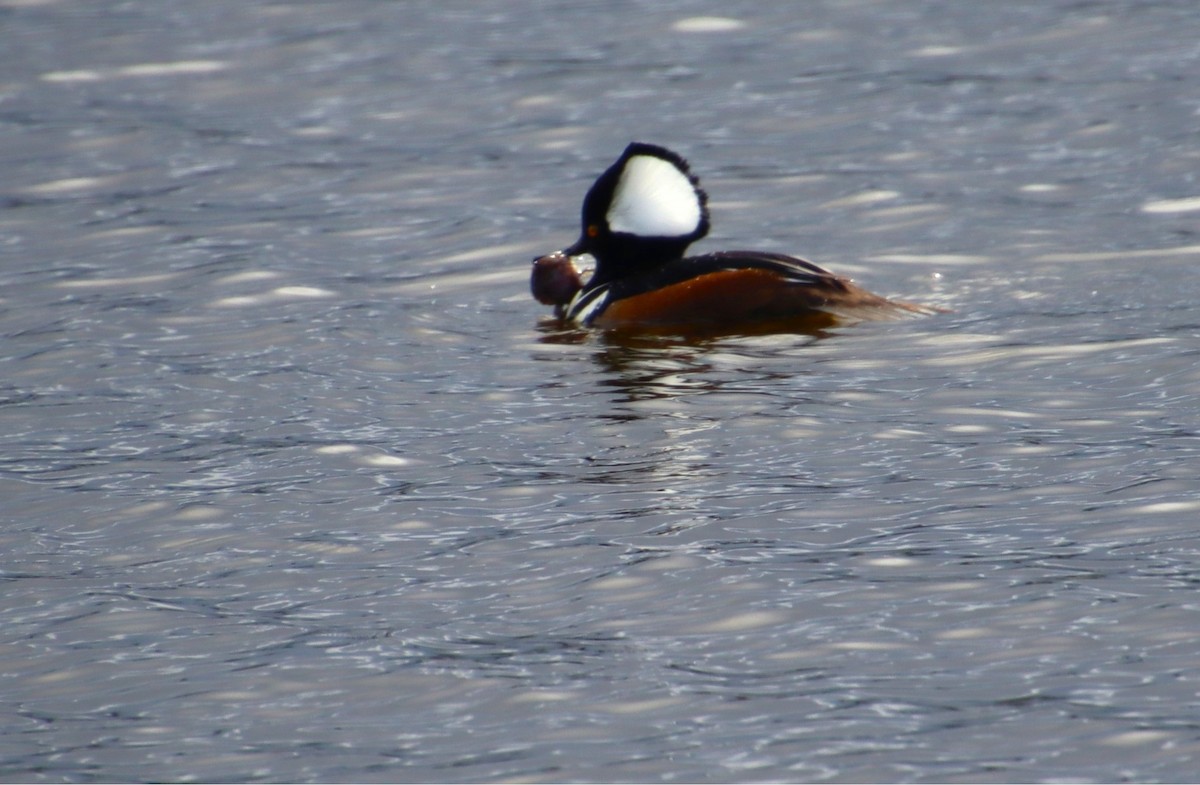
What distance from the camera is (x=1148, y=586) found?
544 cm

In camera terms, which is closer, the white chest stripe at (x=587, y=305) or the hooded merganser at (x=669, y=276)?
the hooded merganser at (x=669, y=276)

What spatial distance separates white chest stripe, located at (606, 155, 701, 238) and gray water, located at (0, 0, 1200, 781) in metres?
0.70

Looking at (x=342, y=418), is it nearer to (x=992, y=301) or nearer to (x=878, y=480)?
(x=878, y=480)

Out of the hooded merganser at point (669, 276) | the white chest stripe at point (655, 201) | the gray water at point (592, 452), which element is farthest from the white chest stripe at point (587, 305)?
the white chest stripe at point (655, 201)

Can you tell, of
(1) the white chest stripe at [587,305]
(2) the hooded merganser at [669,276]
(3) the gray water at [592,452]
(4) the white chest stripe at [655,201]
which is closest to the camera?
(3) the gray water at [592,452]

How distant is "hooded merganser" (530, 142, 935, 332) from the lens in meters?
8.90

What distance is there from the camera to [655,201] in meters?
9.57

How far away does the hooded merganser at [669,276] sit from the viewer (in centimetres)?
890

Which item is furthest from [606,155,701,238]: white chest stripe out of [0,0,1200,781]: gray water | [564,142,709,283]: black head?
[0,0,1200,781]: gray water

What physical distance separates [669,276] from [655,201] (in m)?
0.50

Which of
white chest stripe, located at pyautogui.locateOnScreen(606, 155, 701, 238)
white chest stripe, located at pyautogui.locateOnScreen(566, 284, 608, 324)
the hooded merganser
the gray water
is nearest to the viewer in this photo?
the gray water

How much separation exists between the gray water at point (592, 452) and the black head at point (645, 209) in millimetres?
589

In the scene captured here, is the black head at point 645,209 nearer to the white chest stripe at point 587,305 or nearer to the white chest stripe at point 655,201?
the white chest stripe at point 655,201

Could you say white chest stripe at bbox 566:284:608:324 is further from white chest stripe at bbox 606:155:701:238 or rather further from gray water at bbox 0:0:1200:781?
white chest stripe at bbox 606:155:701:238
